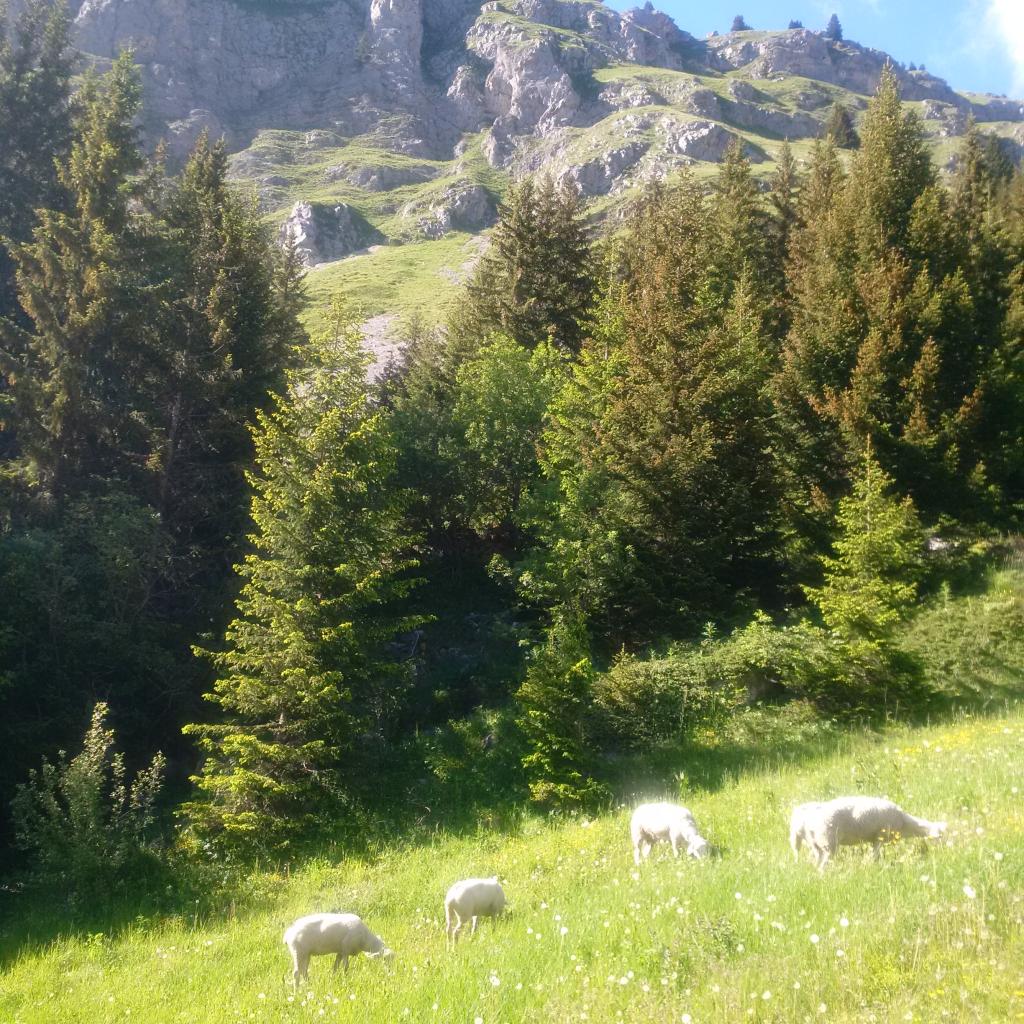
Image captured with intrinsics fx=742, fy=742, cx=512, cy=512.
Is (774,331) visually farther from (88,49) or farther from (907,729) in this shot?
(88,49)

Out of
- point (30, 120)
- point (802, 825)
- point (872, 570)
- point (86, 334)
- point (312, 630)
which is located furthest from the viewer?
point (30, 120)

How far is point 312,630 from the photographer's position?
48.7ft

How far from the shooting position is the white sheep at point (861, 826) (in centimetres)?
743

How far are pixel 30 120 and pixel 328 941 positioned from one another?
28489 millimetres

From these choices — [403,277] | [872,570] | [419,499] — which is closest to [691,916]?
[872,570]

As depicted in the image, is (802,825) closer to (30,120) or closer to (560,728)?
(560,728)

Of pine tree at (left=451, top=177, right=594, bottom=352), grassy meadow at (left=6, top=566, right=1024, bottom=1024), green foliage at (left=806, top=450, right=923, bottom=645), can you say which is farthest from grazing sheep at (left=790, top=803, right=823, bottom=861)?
pine tree at (left=451, top=177, right=594, bottom=352)

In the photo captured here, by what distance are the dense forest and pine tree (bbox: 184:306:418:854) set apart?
3.2 inches

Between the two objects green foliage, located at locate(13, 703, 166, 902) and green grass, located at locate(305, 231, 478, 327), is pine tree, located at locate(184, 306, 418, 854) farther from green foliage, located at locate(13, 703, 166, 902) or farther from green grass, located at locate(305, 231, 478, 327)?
green grass, located at locate(305, 231, 478, 327)

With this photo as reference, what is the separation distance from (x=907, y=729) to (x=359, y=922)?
1059 cm

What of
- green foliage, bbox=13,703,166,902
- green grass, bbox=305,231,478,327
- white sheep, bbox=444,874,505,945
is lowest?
green foliage, bbox=13,703,166,902

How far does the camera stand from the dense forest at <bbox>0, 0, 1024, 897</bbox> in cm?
1463

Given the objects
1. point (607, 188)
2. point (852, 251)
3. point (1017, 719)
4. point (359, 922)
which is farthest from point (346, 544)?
point (607, 188)

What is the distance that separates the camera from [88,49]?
591ft
